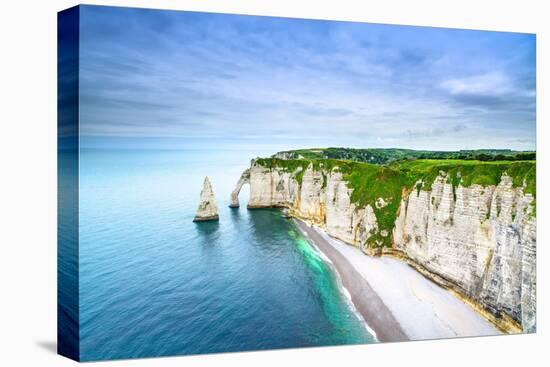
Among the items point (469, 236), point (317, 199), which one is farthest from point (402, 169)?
point (317, 199)

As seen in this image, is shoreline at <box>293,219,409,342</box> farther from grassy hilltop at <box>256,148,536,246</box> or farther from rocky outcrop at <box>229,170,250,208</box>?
rocky outcrop at <box>229,170,250,208</box>

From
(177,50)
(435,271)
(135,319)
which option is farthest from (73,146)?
(435,271)

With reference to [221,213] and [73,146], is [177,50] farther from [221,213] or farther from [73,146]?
[221,213]

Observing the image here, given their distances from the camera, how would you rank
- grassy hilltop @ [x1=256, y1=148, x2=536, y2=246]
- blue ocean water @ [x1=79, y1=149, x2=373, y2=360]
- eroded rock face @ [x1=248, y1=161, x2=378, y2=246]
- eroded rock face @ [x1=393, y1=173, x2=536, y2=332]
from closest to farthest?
blue ocean water @ [x1=79, y1=149, x2=373, y2=360], eroded rock face @ [x1=393, y1=173, x2=536, y2=332], grassy hilltop @ [x1=256, y1=148, x2=536, y2=246], eroded rock face @ [x1=248, y1=161, x2=378, y2=246]

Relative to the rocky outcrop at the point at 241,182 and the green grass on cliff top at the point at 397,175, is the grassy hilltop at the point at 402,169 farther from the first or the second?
the rocky outcrop at the point at 241,182

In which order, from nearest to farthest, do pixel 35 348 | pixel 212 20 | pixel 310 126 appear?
pixel 35 348 → pixel 212 20 → pixel 310 126

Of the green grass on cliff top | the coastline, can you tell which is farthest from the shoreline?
the green grass on cliff top
